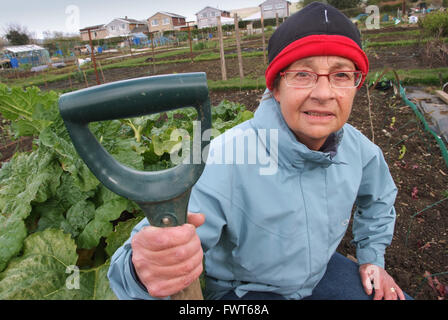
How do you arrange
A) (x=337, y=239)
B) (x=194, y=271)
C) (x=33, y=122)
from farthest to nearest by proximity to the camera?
(x=33, y=122)
(x=337, y=239)
(x=194, y=271)

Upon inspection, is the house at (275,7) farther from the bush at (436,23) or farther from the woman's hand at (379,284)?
the woman's hand at (379,284)

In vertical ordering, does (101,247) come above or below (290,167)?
below

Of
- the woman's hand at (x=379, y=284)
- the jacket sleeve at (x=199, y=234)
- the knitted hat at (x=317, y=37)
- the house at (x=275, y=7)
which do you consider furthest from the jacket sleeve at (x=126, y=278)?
the house at (x=275, y=7)

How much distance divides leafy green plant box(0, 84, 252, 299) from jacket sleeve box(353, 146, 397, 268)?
130cm

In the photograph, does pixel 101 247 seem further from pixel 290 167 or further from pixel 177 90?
pixel 177 90

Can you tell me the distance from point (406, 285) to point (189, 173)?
220 cm

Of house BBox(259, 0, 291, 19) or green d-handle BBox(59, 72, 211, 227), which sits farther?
house BBox(259, 0, 291, 19)

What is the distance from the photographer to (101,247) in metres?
2.16

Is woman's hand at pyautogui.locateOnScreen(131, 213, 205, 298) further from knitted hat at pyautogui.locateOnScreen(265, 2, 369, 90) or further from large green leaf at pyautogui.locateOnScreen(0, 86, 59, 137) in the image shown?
large green leaf at pyautogui.locateOnScreen(0, 86, 59, 137)

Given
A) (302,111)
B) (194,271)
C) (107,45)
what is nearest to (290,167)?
(302,111)

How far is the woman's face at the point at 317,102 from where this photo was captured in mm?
1248

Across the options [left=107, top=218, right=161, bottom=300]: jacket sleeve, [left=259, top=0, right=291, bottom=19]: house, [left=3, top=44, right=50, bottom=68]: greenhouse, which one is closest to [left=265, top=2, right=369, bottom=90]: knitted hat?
[left=107, top=218, right=161, bottom=300]: jacket sleeve

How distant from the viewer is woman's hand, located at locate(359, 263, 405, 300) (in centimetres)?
159

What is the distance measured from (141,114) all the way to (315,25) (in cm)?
85
